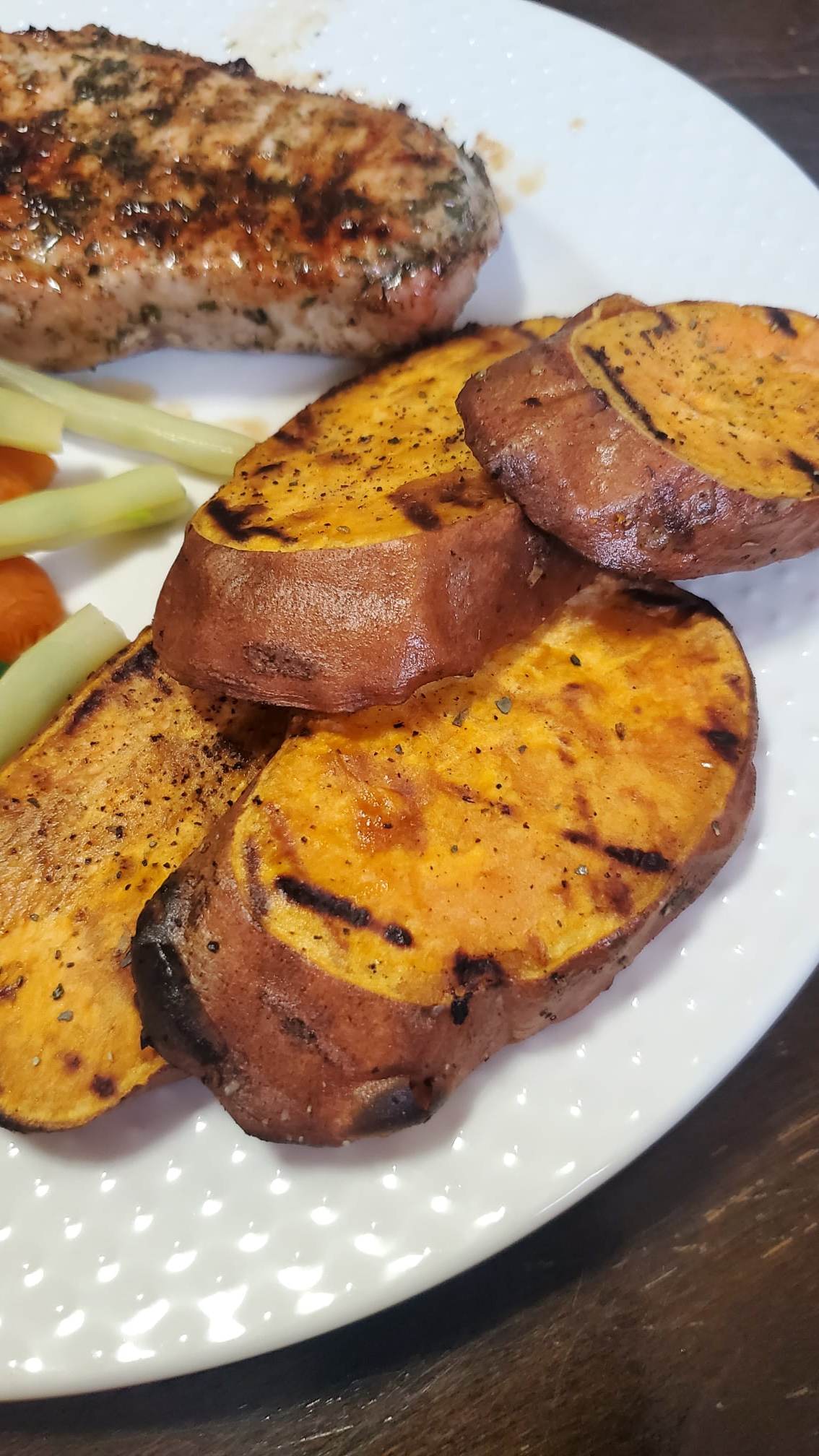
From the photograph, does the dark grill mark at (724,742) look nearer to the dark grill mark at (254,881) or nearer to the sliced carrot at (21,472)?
the dark grill mark at (254,881)

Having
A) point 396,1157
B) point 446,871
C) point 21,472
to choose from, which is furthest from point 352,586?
point 21,472

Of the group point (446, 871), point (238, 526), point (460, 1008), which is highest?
point (238, 526)

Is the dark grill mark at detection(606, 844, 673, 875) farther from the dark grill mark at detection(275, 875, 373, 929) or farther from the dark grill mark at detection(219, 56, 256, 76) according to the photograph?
the dark grill mark at detection(219, 56, 256, 76)

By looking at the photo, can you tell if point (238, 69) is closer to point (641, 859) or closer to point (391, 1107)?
point (641, 859)

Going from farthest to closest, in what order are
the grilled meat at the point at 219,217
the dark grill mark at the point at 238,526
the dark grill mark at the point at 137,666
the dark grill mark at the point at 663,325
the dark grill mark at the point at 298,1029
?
1. the grilled meat at the point at 219,217
2. the dark grill mark at the point at 137,666
3. the dark grill mark at the point at 663,325
4. the dark grill mark at the point at 238,526
5. the dark grill mark at the point at 298,1029

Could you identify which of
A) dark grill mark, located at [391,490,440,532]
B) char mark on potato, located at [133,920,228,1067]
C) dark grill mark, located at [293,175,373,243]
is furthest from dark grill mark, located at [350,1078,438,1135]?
dark grill mark, located at [293,175,373,243]

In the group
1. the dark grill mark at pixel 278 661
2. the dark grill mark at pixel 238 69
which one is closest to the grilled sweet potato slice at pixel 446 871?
the dark grill mark at pixel 278 661

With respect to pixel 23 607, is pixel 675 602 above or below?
above
